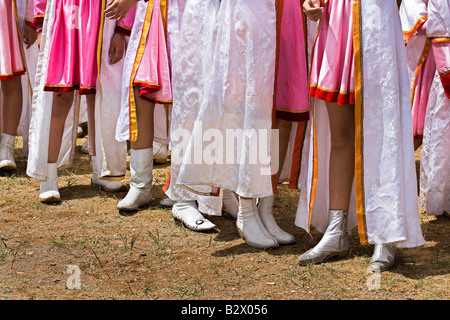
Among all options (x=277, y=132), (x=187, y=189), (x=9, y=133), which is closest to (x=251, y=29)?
(x=277, y=132)

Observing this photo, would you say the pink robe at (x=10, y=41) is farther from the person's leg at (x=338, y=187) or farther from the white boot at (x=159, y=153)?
the person's leg at (x=338, y=187)

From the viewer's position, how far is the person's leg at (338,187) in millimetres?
3779

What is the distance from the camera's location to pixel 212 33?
405 centimetres

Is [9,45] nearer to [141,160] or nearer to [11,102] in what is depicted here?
[11,102]

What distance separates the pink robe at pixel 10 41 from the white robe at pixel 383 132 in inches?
118

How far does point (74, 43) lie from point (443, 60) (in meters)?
2.33

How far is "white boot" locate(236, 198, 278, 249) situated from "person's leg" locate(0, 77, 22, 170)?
2.40 meters

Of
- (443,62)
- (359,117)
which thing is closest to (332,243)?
(359,117)

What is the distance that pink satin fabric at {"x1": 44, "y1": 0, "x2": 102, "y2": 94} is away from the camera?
488 cm

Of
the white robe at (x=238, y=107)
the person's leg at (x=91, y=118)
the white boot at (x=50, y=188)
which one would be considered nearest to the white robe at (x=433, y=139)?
the white robe at (x=238, y=107)

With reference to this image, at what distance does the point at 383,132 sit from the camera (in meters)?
3.62

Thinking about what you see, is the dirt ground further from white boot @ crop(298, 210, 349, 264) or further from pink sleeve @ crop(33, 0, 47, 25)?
pink sleeve @ crop(33, 0, 47, 25)

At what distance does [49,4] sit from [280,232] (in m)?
2.19

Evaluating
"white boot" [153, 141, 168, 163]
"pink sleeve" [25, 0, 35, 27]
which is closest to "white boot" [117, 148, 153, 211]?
"white boot" [153, 141, 168, 163]
